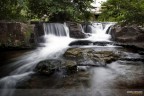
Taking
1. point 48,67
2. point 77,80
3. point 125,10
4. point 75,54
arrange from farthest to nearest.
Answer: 1. point 75,54
2. point 48,67
3. point 125,10
4. point 77,80

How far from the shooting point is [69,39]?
1384 centimetres

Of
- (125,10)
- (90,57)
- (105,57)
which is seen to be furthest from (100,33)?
(125,10)

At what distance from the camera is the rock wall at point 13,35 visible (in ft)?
32.3

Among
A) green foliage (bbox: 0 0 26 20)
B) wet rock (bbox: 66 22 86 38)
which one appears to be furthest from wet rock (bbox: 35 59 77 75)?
wet rock (bbox: 66 22 86 38)

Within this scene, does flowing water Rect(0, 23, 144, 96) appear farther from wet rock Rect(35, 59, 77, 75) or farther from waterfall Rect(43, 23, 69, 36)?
waterfall Rect(43, 23, 69, 36)

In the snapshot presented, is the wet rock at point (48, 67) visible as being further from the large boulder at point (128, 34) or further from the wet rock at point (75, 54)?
the large boulder at point (128, 34)

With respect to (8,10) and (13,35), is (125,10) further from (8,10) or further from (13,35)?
(13,35)

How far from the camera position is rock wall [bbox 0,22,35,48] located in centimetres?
986

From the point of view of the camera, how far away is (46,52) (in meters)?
10.5

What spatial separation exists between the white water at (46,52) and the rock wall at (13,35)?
2.36 feet

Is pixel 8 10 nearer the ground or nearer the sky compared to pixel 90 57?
nearer the sky

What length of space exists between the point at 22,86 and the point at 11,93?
0.49m

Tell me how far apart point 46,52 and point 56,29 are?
4.00m

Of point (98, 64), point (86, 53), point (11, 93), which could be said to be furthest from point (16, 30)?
point (11, 93)
